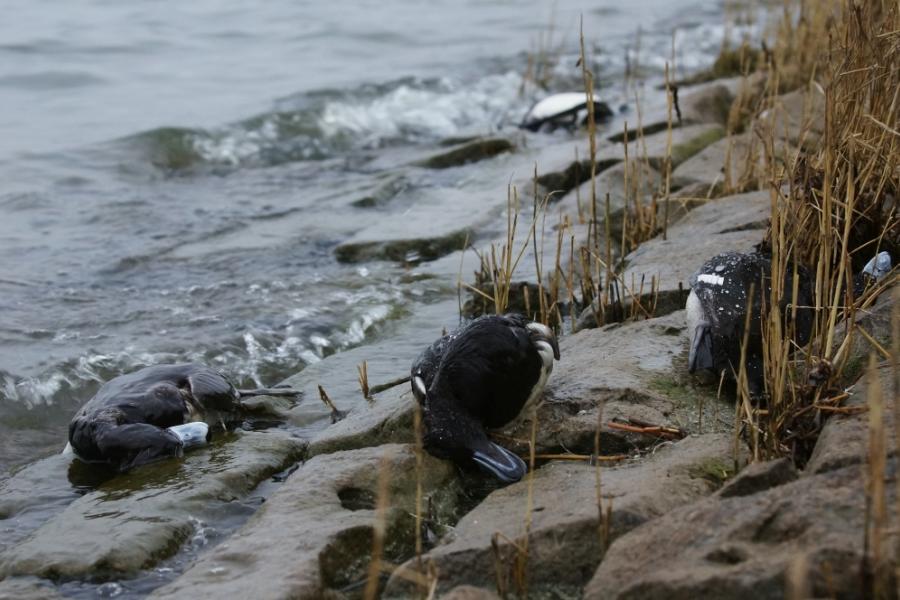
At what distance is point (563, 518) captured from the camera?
3184mm

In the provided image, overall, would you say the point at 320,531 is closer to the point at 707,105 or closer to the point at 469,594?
the point at 469,594

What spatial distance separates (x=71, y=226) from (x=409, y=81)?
5675 mm

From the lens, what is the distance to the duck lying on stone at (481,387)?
12.5 feet

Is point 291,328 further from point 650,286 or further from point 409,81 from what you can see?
point 409,81

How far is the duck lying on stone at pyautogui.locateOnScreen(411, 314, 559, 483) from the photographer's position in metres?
3.82

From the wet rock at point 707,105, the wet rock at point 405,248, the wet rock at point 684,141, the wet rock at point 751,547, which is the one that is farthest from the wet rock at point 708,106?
the wet rock at point 751,547

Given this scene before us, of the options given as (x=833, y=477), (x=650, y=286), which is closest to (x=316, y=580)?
(x=833, y=477)

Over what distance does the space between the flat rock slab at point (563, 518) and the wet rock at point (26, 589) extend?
1092mm

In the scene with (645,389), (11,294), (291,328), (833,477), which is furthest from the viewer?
(11,294)

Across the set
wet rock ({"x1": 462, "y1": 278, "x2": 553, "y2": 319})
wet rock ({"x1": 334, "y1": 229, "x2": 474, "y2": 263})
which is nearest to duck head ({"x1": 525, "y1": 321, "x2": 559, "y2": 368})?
wet rock ({"x1": 462, "y1": 278, "x2": 553, "y2": 319})

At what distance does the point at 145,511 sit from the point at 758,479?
210 cm

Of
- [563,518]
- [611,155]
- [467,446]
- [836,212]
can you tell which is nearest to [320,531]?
[467,446]

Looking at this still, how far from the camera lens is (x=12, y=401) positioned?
5.52m

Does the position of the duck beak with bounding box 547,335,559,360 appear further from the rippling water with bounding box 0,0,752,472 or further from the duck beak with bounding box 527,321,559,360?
the rippling water with bounding box 0,0,752,472
